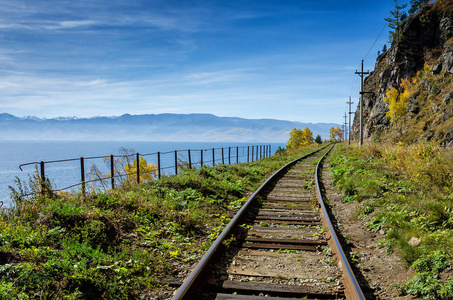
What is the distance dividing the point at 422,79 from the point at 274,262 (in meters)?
57.7

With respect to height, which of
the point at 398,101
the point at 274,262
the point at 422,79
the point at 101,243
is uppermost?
the point at 422,79

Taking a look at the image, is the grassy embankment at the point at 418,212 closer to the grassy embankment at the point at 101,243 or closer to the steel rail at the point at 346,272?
the steel rail at the point at 346,272

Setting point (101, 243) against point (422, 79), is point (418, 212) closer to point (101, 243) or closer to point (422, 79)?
point (101, 243)

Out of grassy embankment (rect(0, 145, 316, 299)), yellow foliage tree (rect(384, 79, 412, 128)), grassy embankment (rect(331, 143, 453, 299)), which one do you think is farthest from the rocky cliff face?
grassy embankment (rect(0, 145, 316, 299))

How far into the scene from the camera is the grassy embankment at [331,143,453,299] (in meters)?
3.86

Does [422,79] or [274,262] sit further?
[422,79]

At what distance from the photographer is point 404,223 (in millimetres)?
5582

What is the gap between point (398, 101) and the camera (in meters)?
61.4

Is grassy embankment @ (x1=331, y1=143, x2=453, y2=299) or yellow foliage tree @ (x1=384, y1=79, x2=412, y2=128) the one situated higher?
yellow foliage tree @ (x1=384, y1=79, x2=412, y2=128)

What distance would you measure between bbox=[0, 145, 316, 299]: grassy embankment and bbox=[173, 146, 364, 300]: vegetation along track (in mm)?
565

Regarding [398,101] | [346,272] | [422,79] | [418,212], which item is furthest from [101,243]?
[398,101]

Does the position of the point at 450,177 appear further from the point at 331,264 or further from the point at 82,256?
the point at 82,256

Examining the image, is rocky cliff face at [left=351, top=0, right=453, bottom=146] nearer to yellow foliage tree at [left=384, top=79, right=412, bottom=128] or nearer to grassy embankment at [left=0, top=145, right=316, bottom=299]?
yellow foliage tree at [left=384, top=79, right=412, bottom=128]

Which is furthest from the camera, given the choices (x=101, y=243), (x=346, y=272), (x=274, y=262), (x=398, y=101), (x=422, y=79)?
(x=398, y=101)
